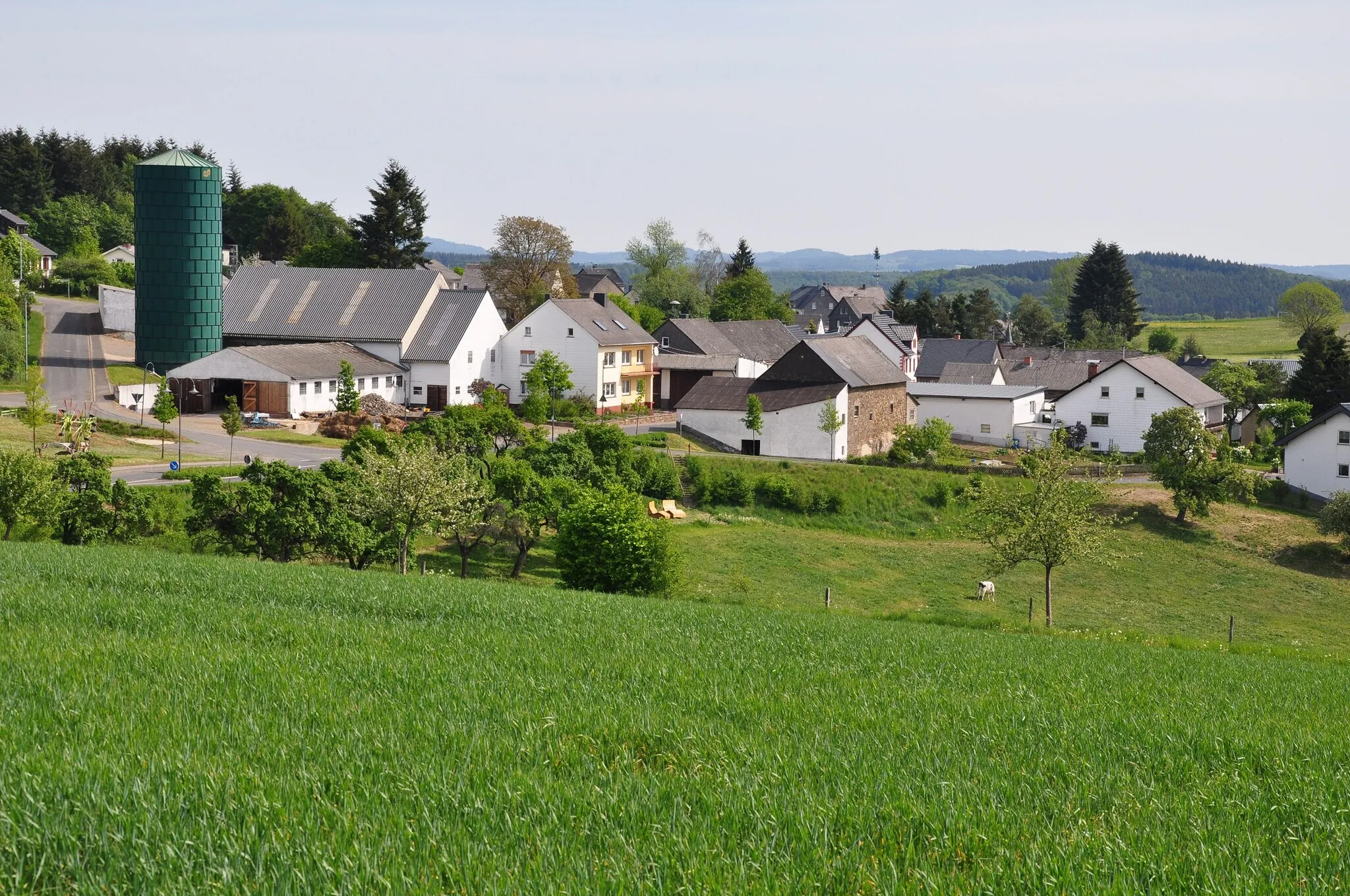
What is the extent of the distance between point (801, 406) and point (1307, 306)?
119141mm

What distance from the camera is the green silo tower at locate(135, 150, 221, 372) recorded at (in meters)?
65.1

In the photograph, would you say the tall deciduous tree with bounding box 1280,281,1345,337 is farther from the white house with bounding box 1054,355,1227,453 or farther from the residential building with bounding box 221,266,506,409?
the residential building with bounding box 221,266,506,409

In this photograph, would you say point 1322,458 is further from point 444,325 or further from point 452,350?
point 444,325

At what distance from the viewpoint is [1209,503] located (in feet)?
173

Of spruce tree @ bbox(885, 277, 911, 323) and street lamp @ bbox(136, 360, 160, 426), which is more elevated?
spruce tree @ bbox(885, 277, 911, 323)

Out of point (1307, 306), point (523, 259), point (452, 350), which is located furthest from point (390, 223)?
point (1307, 306)

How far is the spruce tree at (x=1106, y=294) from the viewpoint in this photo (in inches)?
5389

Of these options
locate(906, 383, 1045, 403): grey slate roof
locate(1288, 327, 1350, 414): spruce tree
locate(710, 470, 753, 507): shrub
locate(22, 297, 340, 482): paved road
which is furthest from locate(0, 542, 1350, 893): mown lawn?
locate(1288, 327, 1350, 414): spruce tree

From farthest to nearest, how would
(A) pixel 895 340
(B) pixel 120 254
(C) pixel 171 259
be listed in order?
(B) pixel 120 254, (A) pixel 895 340, (C) pixel 171 259

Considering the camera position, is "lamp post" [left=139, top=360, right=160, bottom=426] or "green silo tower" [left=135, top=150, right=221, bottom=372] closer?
"lamp post" [left=139, top=360, right=160, bottom=426]

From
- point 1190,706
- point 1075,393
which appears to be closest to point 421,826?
point 1190,706

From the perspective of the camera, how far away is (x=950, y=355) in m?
99.0

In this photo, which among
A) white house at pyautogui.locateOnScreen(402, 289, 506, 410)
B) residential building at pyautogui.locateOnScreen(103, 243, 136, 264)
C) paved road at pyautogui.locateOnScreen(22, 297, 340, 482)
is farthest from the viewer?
residential building at pyautogui.locateOnScreen(103, 243, 136, 264)

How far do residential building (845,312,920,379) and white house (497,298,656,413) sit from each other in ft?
72.2
